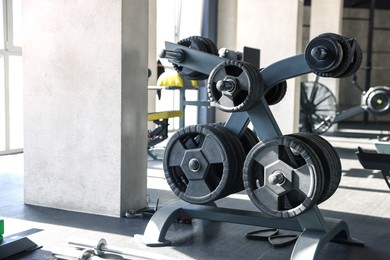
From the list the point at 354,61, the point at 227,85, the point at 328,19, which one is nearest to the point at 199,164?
the point at 227,85

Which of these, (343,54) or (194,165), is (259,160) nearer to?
(194,165)

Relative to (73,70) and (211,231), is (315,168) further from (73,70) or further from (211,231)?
(73,70)

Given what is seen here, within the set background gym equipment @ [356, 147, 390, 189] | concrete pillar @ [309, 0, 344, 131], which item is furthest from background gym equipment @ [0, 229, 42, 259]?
concrete pillar @ [309, 0, 344, 131]

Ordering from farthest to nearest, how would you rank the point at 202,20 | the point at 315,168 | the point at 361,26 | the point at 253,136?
the point at 361,26 → the point at 202,20 → the point at 253,136 → the point at 315,168

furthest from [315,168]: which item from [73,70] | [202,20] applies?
[202,20]

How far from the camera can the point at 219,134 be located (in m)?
2.77

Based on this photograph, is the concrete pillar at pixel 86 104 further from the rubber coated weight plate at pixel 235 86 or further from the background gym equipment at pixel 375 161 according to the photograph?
the background gym equipment at pixel 375 161

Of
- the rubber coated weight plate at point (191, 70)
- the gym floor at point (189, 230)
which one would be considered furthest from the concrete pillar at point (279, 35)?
the rubber coated weight plate at point (191, 70)

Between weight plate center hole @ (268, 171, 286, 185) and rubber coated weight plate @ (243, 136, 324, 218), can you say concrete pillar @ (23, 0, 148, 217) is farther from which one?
weight plate center hole @ (268, 171, 286, 185)

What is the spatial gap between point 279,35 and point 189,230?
18.9 feet

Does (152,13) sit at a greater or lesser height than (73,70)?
greater

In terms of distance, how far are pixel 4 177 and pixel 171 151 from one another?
7.62 feet

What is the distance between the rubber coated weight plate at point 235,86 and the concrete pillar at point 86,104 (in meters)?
0.86

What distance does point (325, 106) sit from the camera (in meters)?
7.85
